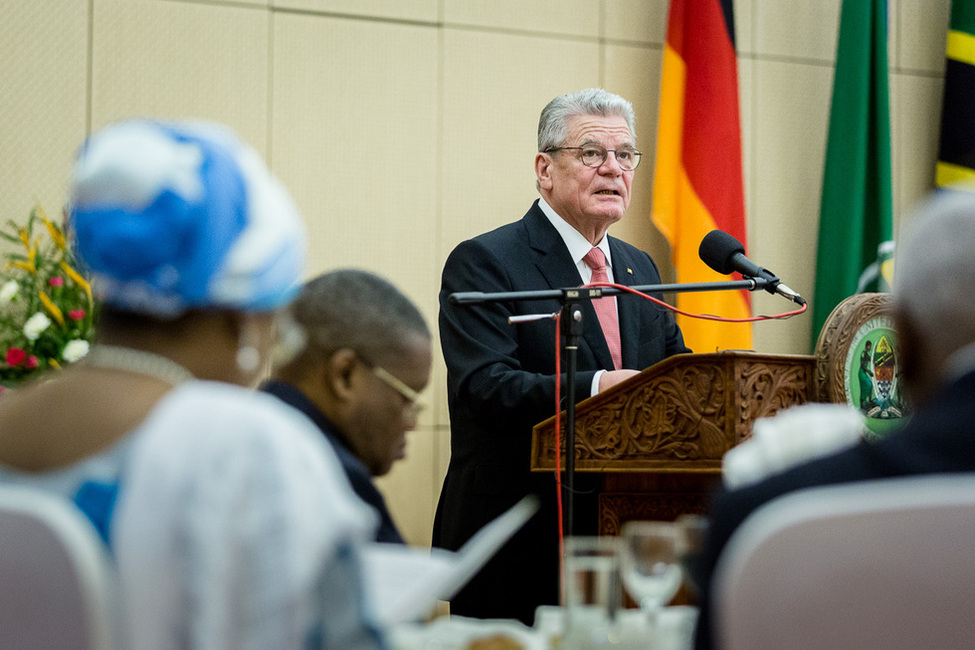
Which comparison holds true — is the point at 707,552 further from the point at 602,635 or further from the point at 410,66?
the point at 410,66

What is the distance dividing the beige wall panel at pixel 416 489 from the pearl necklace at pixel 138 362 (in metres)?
3.74

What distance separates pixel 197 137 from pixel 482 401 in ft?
7.18

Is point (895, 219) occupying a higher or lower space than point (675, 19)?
lower

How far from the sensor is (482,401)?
3.36 meters

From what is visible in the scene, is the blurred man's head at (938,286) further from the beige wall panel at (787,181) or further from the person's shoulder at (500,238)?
the beige wall panel at (787,181)

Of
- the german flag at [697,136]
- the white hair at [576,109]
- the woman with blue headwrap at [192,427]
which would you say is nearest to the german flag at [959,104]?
the german flag at [697,136]

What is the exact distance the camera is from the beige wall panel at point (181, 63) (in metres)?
4.66

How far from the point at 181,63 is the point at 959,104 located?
151 inches

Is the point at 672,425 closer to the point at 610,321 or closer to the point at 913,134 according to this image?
the point at 610,321

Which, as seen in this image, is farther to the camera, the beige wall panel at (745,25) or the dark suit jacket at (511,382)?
the beige wall panel at (745,25)

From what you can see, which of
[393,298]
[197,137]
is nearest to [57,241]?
[393,298]

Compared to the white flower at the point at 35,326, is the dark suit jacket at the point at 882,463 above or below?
above

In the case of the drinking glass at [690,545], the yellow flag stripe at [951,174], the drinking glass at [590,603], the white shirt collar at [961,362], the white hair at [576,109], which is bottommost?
the drinking glass at [590,603]

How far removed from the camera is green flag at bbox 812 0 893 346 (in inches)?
209
